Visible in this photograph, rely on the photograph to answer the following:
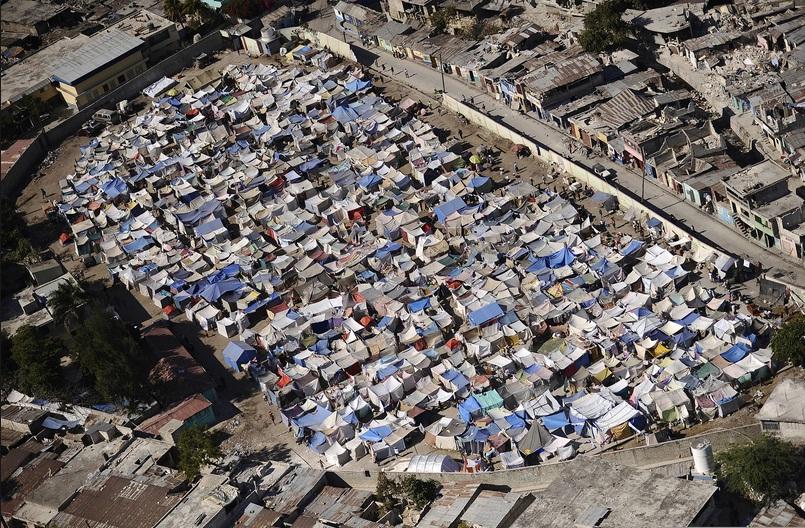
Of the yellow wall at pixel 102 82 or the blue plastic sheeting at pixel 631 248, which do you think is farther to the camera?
the yellow wall at pixel 102 82

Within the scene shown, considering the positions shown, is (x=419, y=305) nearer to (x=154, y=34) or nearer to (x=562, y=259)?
(x=562, y=259)

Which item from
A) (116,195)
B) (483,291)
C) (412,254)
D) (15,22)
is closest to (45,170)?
(116,195)

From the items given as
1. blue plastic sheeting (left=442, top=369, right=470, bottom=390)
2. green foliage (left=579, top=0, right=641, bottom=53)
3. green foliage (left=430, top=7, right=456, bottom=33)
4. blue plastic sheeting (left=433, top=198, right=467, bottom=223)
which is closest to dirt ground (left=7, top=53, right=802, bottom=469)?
blue plastic sheeting (left=442, top=369, right=470, bottom=390)

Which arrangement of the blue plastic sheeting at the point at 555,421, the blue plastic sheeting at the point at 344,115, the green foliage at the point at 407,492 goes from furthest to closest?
the blue plastic sheeting at the point at 344,115
the blue plastic sheeting at the point at 555,421
the green foliage at the point at 407,492

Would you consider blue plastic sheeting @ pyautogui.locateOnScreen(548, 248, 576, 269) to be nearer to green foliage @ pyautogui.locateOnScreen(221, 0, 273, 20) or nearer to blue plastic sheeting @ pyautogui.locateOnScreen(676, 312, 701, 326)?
blue plastic sheeting @ pyautogui.locateOnScreen(676, 312, 701, 326)

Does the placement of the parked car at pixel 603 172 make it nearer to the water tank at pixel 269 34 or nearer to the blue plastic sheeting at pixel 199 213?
the blue plastic sheeting at pixel 199 213

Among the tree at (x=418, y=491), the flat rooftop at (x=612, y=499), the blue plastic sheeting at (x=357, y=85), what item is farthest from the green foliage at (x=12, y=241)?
the flat rooftop at (x=612, y=499)
